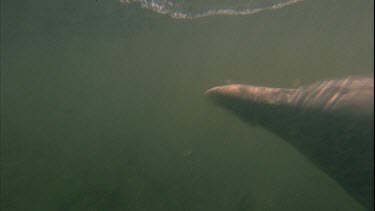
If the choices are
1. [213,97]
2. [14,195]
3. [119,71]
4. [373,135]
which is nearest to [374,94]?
[373,135]

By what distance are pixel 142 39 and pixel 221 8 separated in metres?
12.6

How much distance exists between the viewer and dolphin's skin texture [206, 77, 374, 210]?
10.0 ft

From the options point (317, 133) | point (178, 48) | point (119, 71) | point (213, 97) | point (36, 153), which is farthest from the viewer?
point (119, 71)

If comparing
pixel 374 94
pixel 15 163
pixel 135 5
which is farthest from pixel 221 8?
pixel 374 94

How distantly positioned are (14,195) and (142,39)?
62.9ft

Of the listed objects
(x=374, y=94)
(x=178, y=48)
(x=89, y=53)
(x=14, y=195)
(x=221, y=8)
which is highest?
(x=178, y=48)

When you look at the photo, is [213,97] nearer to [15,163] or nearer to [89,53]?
[15,163]

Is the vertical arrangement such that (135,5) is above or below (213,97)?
above

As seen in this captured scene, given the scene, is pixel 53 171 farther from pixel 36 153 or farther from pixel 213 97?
pixel 213 97

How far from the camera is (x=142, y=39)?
1081 inches

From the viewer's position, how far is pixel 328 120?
135 inches

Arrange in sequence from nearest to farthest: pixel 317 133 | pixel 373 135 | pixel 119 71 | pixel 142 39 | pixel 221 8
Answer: pixel 373 135 → pixel 317 133 → pixel 221 8 → pixel 142 39 → pixel 119 71

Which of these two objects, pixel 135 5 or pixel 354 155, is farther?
pixel 135 5

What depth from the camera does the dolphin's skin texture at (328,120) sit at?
3053 millimetres
